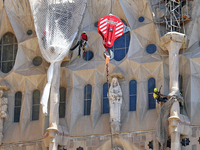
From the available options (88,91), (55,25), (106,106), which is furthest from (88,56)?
(106,106)

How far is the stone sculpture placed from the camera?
32438 mm

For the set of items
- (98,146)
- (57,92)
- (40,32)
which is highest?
(40,32)

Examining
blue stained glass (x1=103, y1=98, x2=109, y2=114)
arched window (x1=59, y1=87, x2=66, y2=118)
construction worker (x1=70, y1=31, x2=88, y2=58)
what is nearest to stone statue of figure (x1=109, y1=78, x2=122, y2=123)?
blue stained glass (x1=103, y1=98, x2=109, y2=114)

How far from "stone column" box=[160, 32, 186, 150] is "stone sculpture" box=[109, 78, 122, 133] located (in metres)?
2.62

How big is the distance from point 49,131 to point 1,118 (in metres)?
3.18

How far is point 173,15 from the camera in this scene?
33.2 metres

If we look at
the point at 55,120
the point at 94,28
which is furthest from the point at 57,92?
the point at 94,28

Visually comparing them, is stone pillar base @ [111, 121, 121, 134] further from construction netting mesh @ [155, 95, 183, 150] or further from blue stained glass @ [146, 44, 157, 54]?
blue stained glass @ [146, 44, 157, 54]

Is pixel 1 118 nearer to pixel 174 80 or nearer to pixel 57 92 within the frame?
pixel 57 92

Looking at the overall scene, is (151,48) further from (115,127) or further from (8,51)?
(8,51)

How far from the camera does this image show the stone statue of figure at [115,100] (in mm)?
32531

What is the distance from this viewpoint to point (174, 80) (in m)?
31.6

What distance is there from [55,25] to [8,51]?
140 inches

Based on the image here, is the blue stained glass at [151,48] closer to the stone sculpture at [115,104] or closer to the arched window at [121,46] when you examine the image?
the arched window at [121,46]
